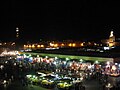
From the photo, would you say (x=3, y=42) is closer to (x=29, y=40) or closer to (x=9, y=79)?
(x=29, y=40)

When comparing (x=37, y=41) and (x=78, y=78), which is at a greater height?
(x=37, y=41)

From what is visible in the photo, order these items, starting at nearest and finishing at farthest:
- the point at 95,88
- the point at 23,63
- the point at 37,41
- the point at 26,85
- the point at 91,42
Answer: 1. the point at 95,88
2. the point at 26,85
3. the point at 23,63
4. the point at 91,42
5. the point at 37,41

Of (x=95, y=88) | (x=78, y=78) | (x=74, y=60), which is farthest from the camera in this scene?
(x=74, y=60)

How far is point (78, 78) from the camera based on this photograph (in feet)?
77.2

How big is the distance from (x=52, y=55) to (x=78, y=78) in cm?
814

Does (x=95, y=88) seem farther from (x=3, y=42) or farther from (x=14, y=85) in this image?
(x=3, y=42)

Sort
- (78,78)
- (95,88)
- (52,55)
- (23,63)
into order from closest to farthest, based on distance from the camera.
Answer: (95,88), (78,78), (52,55), (23,63)

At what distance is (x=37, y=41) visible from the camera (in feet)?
245

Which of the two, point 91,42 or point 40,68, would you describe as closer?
point 40,68

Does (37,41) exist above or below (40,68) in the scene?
above

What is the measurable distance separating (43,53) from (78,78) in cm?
1027

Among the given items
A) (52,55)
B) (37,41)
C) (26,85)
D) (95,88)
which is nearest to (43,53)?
(52,55)

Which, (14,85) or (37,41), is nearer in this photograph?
(14,85)

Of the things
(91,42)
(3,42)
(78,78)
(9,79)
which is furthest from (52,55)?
(3,42)
